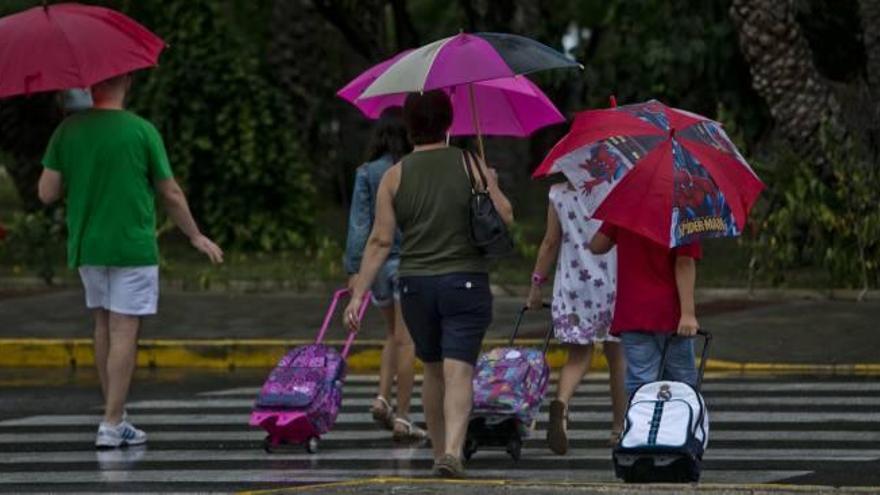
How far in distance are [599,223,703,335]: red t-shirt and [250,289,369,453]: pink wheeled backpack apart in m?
1.81

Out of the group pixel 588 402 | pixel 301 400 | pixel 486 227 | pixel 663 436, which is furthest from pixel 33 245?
pixel 663 436

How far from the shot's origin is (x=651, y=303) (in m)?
9.51

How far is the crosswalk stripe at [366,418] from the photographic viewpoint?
1248cm

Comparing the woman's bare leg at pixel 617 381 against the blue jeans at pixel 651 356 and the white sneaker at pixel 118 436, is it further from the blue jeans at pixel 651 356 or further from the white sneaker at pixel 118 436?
the white sneaker at pixel 118 436

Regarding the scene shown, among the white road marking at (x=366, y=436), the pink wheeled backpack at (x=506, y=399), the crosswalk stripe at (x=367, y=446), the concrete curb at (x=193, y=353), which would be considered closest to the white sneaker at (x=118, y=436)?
the crosswalk stripe at (x=367, y=446)

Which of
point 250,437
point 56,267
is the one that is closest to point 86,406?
point 250,437

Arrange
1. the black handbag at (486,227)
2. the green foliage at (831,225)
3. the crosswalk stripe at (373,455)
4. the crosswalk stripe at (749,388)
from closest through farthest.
Answer: the black handbag at (486,227)
the crosswalk stripe at (373,455)
the crosswalk stripe at (749,388)
the green foliage at (831,225)

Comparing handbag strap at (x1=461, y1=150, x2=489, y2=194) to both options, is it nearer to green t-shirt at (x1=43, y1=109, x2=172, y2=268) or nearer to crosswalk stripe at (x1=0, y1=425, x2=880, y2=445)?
green t-shirt at (x1=43, y1=109, x2=172, y2=268)

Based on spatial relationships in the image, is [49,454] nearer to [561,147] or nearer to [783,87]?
[561,147]

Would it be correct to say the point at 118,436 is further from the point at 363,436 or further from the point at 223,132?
the point at 223,132

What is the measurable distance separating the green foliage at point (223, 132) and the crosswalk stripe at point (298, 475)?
1213 cm

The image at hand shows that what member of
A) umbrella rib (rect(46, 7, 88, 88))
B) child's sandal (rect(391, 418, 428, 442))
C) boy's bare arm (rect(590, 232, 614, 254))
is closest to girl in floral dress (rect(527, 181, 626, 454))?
child's sandal (rect(391, 418, 428, 442))

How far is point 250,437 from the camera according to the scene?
12023mm

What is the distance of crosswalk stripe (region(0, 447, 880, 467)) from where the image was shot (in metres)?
10.9
